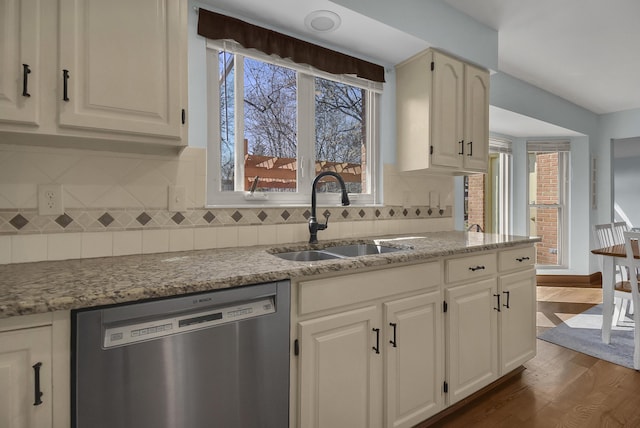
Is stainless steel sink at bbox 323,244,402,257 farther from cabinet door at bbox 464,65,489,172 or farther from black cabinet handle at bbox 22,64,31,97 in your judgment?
black cabinet handle at bbox 22,64,31,97

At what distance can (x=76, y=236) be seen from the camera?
1358mm

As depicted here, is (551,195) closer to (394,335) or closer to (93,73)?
(394,335)

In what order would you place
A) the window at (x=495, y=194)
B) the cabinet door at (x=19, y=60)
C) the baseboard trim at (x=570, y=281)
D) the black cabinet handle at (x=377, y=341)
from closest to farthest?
→ the cabinet door at (x=19, y=60) → the black cabinet handle at (x=377, y=341) → the window at (x=495, y=194) → the baseboard trim at (x=570, y=281)

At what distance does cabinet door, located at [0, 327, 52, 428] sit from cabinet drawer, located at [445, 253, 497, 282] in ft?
5.36

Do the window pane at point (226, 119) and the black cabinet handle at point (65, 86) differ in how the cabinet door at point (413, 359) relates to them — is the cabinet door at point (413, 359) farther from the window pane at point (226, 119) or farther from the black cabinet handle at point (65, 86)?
the black cabinet handle at point (65, 86)

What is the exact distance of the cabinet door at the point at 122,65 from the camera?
3.67 ft

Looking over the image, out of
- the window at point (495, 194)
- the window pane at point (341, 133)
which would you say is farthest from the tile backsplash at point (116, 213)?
the window at point (495, 194)

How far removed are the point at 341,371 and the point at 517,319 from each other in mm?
1428

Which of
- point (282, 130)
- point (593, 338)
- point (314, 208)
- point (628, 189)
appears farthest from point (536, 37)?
point (628, 189)

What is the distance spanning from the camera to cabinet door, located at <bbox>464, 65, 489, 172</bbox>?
2.42m

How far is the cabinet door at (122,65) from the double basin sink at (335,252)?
83cm

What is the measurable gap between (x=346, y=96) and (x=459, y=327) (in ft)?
5.44

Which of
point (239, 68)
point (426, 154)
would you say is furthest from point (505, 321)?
point (239, 68)

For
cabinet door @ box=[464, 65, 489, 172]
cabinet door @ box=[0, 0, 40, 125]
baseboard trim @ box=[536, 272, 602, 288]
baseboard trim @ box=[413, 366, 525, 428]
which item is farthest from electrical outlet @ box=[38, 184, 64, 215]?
baseboard trim @ box=[536, 272, 602, 288]
